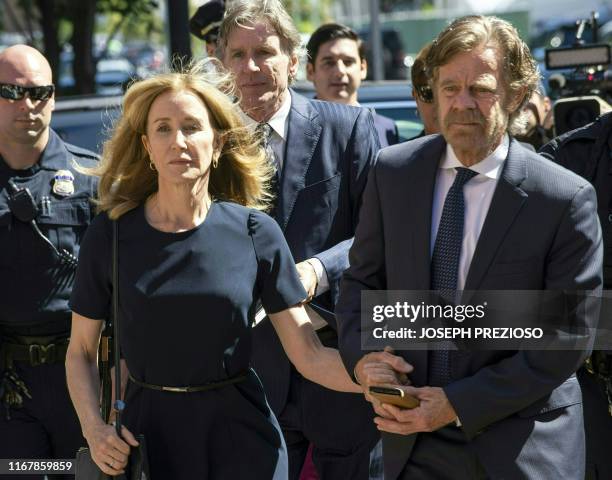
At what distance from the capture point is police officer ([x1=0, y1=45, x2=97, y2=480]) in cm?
518

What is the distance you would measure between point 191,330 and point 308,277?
67 centimetres

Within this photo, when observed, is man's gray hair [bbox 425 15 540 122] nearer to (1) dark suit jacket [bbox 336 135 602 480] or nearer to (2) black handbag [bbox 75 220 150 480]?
(1) dark suit jacket [bbox 336 135 602 480]

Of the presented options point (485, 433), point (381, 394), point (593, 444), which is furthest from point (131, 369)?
point (593, 444)

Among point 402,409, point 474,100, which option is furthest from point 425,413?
point 474,100

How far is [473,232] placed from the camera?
140 inches

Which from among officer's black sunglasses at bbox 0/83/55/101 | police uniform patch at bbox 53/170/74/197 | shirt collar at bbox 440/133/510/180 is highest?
shirt collar at bbox 440/133/510/180

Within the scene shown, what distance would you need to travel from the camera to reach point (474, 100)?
11.6ft

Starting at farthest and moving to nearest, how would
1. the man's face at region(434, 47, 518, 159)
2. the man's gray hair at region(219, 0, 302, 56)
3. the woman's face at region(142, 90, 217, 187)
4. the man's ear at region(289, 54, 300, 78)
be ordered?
1. the man's ear at region(289, 54, 300, 78)
2. the man's gray hair at region(219, 0, 302, 56)
3. the woman's face at region(142, 90, 217, 187)
4. the man's face at region(434, 47, 518, 159)

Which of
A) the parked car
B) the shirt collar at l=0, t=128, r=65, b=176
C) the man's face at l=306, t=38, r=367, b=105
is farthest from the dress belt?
the man's face at l=306, t=38, r=367, b=105

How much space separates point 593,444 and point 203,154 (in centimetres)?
194

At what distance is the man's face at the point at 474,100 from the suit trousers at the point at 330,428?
144 centimetres

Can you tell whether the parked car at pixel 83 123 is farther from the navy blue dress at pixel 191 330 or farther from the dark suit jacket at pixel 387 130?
the navy blue dress at pixel 191 330

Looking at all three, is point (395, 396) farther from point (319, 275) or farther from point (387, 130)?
point (387, 130)

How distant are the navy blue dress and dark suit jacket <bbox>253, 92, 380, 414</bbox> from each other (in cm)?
75
